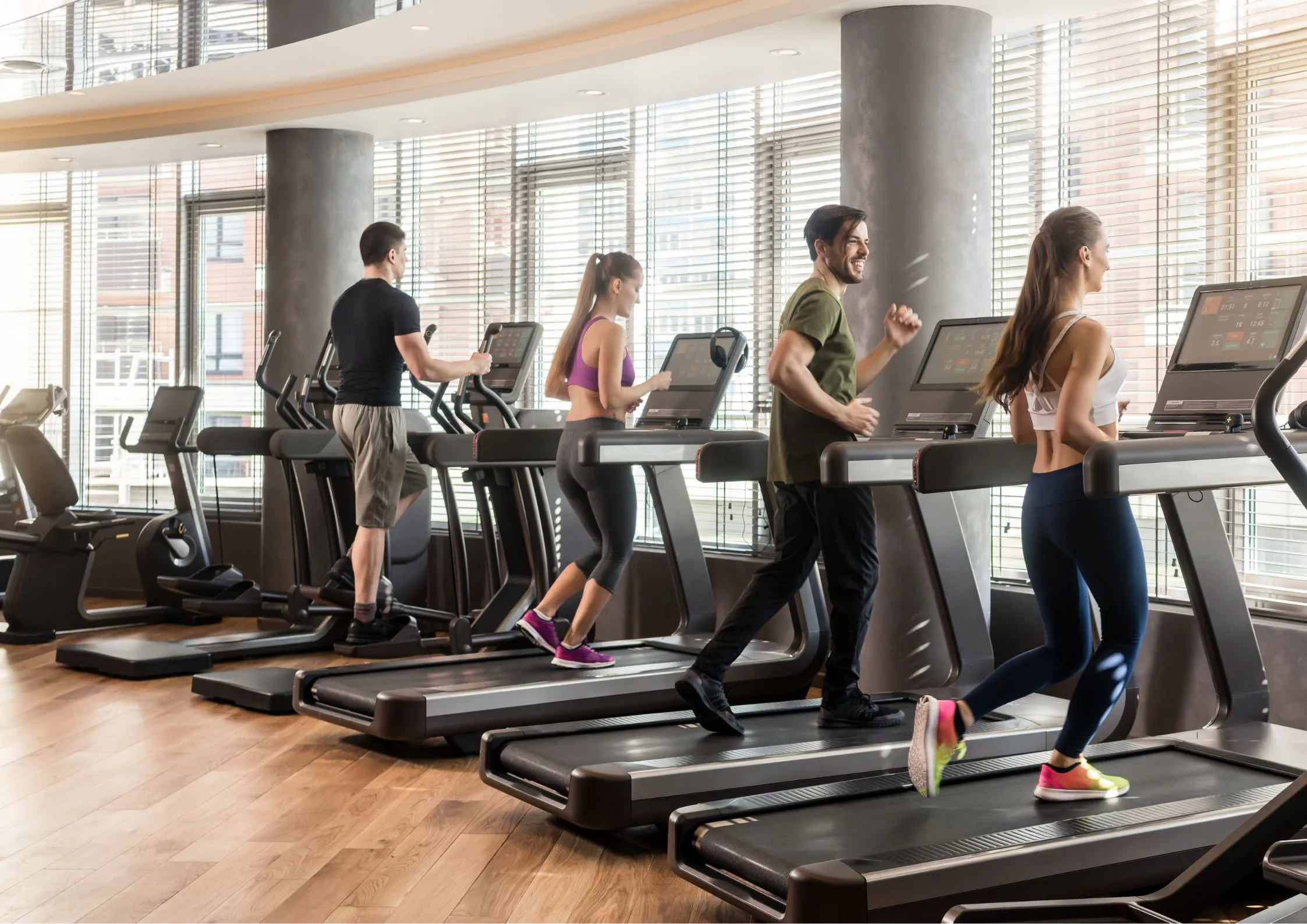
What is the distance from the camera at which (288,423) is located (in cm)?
668

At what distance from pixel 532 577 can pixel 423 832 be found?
245 centimetres

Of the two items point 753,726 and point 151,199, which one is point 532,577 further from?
point 151,199

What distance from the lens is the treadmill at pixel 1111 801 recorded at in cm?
264

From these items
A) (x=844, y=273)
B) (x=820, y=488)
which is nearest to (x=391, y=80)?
(x=844, y=273)

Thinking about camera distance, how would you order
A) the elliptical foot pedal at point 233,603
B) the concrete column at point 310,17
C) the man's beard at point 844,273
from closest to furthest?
the man's beard at point 844,273 → the concrete column at point 310,17 → the elliptical foot pedal at point 233,603

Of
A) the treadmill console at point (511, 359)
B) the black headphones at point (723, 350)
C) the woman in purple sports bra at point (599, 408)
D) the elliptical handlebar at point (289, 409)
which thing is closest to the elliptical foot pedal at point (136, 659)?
the elliptical handlebar at point (289, 409)

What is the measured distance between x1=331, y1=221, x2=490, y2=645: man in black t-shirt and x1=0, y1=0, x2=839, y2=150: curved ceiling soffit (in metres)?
1.02

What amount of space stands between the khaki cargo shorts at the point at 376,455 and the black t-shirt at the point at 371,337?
0.05 meters

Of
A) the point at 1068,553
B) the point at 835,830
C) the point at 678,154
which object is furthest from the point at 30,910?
the point at 678,154

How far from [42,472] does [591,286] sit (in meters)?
3.55

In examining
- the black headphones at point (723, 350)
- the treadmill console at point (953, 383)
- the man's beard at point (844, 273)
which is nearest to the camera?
the man's beard at point (844, 273)

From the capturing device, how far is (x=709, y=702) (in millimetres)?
3750

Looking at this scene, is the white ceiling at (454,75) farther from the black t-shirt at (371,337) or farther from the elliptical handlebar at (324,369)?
the elliptical handlebar at (324,369)

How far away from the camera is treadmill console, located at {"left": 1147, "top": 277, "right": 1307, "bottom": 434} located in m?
3.32
